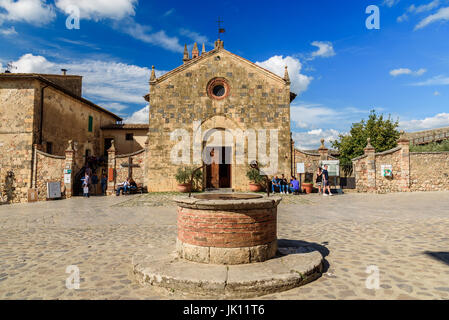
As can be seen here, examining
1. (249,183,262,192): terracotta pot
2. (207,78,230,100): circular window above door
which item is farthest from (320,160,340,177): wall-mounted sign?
(207,78,230,100): circular window above door

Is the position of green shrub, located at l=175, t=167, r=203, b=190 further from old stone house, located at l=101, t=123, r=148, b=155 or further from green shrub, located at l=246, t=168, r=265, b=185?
old stone house, located at l=101, t=123, r=148, b=155

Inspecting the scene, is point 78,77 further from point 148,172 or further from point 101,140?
point 148,172

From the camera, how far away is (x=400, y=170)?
17.8 metres

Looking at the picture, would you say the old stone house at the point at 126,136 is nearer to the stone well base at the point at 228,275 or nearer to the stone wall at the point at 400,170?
the stone wall at the point at 400,170

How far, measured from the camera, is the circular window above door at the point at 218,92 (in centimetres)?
1841

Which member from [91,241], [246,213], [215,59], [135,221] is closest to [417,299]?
[246,213]

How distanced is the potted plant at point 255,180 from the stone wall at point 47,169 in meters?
12.1

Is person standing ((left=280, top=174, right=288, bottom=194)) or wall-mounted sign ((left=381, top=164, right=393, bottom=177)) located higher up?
wall-mounted sign ((left=381, top=164, right=393, bottom=177))

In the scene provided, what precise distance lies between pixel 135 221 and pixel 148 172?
9506mm

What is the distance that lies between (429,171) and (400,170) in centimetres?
208

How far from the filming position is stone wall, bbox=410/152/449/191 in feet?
58.6

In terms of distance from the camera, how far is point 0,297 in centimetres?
355

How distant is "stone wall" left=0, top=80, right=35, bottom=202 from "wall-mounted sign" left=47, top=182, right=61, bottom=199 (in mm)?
1965

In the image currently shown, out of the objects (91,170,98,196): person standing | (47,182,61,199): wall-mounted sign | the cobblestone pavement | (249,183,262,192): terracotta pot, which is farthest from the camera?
(91,170,98,196): person standing
